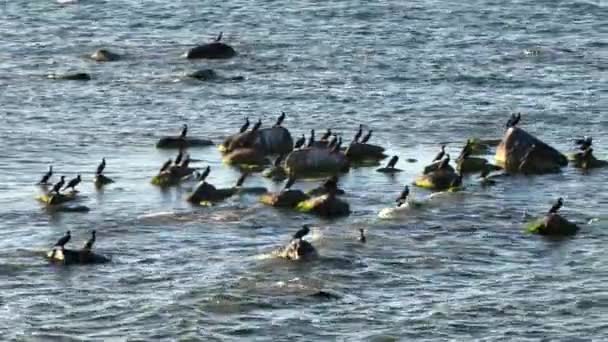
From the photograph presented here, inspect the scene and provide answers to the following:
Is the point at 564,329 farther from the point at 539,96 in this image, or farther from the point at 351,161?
the point at 539,96

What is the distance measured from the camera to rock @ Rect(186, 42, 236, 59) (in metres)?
77.9

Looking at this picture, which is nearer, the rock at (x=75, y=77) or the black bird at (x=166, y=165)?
the black bird at (x=166, y=165)

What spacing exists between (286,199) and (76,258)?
8216 millimetres

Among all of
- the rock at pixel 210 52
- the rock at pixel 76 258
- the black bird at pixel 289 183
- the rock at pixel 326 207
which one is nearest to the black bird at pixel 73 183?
the black bird at pixel 289 183

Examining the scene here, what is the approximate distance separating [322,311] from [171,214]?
34.4 feet

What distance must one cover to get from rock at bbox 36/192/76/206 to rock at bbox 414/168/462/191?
11.1 meters

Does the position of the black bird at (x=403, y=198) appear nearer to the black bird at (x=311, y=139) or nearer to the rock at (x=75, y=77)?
the black bird at (x=311, y=139)

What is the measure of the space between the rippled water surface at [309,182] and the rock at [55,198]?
54cm

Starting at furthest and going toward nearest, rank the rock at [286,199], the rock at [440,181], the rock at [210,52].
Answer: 1. the rock at [210,52]
2. the rock at [440,181]
3. the rock at [286,199]

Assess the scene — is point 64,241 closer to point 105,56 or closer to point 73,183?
point 73,183

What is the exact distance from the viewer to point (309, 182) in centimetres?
5306

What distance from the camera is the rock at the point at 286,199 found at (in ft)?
162

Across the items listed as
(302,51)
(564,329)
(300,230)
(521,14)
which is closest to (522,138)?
(300,230)

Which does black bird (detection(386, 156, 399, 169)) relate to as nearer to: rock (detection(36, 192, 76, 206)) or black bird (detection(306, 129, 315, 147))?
black bird (detection(306, 129, 315, 147))
